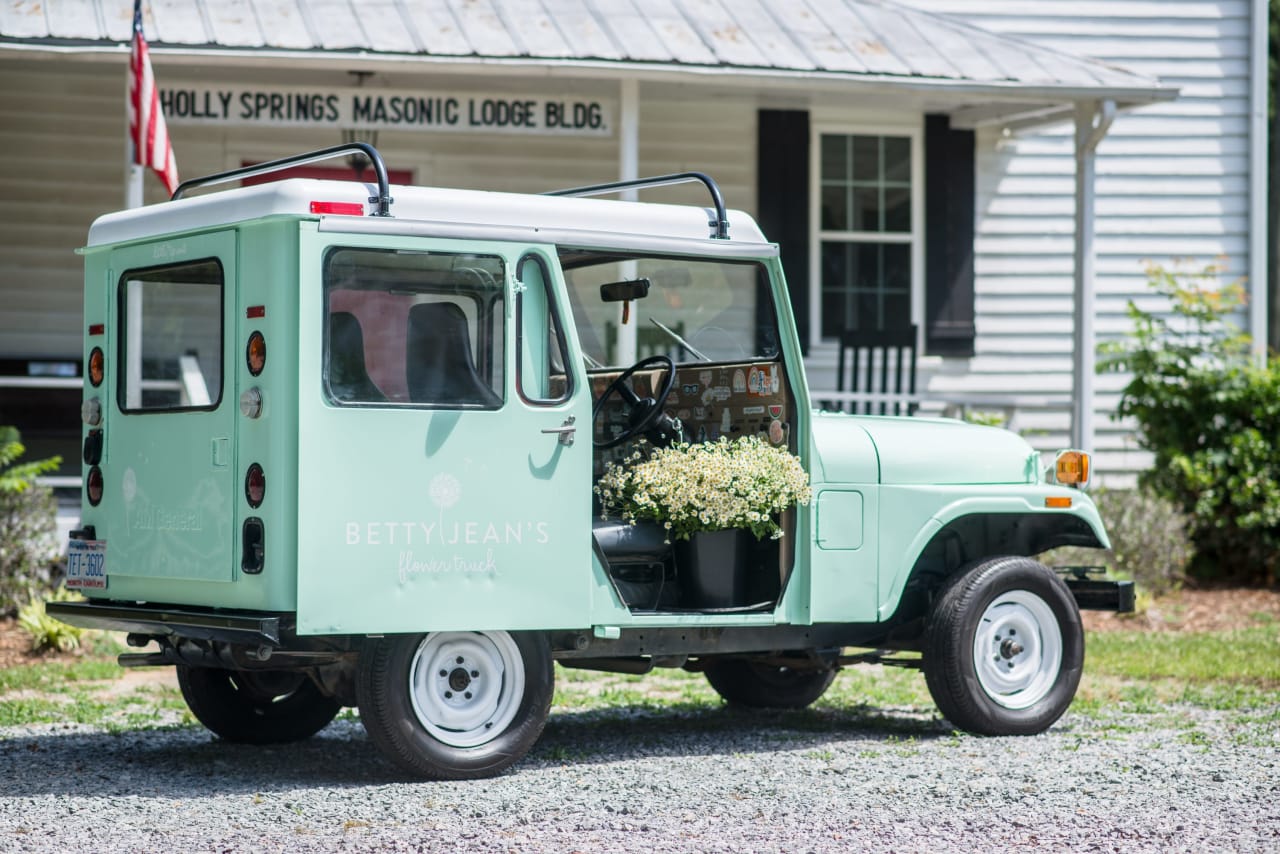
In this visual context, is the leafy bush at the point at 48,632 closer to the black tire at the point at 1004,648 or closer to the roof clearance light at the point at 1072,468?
the black tire at the point at 1004,648

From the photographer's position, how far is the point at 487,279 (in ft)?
20.7

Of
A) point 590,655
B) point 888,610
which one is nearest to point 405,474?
point 590,655

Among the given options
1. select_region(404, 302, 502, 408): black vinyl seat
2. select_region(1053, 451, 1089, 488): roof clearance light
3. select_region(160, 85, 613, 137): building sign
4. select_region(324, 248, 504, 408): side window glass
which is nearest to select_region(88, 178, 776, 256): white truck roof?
select_region(324, 248, 504, 408): side window glass

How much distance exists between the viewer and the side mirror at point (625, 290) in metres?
7.03

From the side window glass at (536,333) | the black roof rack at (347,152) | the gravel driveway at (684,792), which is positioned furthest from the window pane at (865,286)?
the black roof rack at (347,152)

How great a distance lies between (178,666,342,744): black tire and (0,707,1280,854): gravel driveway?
3.3 inches

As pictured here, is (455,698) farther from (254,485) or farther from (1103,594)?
(1103,594)

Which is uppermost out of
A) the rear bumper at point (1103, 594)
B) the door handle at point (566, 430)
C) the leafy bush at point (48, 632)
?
the door handle at point (566, 430)

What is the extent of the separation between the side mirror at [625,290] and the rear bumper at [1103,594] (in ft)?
7.82

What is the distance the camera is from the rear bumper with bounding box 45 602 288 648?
19.1 feet

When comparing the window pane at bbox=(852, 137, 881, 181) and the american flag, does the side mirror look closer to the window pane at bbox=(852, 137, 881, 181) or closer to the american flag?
the american flag

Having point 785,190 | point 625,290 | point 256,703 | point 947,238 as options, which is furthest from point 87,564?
point 947,238

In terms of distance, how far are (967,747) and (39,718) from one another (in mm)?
4136

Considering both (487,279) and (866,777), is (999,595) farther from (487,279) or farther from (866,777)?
(487,279)
